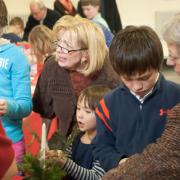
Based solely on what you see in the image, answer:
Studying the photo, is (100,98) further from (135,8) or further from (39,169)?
(135,8)

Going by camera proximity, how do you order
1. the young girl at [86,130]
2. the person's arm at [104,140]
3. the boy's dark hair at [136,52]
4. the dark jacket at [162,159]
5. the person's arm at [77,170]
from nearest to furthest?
the dark jacket at [162,159], the boy's dark hair at [136,52], the person's arm at [104,140], the person's arm at [77,170], the young girl at [86,130]

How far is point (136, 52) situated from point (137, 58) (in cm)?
3

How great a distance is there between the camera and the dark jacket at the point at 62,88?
2.17 metres

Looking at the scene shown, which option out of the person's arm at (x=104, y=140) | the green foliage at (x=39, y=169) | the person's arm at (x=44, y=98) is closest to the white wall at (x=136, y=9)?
the person's arm at (x=44, y=98)

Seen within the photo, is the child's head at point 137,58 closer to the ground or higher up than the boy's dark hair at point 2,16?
closer to the ground

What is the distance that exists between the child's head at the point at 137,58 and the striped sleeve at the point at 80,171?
1.56 ft

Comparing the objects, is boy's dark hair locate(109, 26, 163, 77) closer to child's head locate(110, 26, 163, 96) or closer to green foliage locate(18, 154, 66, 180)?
child's head locate(110, 26, 163, 96)

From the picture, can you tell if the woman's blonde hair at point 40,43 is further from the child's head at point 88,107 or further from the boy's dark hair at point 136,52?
the boy's dark hair at point 136,52

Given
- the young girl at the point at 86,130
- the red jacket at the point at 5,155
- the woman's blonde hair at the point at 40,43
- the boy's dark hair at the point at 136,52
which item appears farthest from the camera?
the woman's blonde hair at the point at 40,43

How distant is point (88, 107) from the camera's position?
80.9 inches

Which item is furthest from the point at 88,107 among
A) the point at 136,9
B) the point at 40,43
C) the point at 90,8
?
the point at 136,9

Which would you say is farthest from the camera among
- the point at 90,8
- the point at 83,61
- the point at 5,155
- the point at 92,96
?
the point at 90,8

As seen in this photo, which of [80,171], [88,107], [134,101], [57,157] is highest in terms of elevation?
[134,101]

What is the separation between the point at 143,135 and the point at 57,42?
2.57 ft
